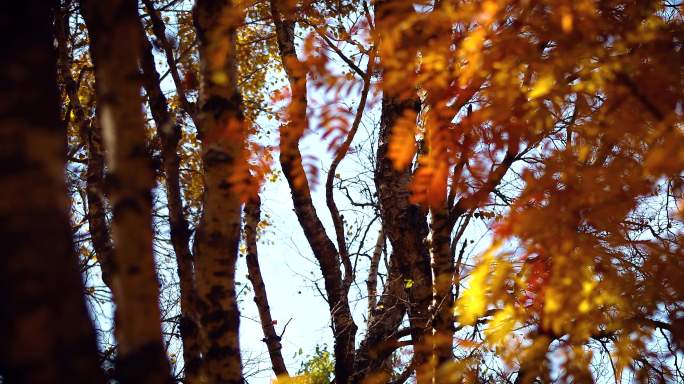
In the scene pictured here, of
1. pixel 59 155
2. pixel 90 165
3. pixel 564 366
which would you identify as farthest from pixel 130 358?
pixel 90 165

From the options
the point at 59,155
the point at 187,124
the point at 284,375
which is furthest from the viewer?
the point at 187,124

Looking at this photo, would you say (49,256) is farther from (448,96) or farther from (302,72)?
(302,72)

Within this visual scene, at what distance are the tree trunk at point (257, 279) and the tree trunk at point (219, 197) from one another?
12.8 feet

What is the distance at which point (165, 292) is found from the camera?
10.0 meters

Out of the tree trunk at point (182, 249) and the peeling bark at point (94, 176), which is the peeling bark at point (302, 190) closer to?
the tree trunk at point (182, 249)

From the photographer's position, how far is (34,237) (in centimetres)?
225

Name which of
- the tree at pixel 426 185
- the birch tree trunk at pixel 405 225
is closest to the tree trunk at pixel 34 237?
the tree at pixel 426 185

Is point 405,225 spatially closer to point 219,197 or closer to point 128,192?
point 219,197

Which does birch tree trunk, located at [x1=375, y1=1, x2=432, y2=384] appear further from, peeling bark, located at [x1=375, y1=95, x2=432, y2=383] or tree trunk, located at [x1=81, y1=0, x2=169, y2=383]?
tree trunk, located at [x1=81, y1=0, x2=169, y2=383]

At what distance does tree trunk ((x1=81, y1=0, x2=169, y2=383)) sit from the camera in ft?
8.53

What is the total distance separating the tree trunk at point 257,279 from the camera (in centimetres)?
816

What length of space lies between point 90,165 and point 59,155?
20.3ft

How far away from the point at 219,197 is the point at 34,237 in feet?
6.42

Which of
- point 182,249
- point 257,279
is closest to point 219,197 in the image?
point 182,249
